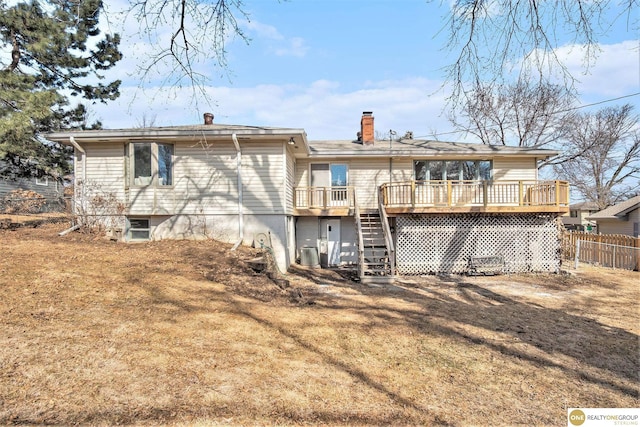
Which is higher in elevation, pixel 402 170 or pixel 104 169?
pixel 402 170

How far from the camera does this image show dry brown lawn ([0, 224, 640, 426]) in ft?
11.1

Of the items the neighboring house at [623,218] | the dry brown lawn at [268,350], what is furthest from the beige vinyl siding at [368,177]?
the neighboring house at [623,218]

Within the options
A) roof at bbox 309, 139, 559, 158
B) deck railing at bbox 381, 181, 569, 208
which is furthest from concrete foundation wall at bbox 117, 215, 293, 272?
deck railing at bbox 381, 181, 569, 208

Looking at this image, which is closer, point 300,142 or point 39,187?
point 300,142

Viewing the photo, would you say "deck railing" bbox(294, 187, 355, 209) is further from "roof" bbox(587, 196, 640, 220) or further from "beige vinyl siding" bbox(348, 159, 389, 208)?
"roof" bbox(587, 196, 640, 220)

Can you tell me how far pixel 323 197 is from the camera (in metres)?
13.9

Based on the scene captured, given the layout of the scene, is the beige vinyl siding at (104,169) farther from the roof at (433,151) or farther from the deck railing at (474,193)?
the deck railing at (474,193)

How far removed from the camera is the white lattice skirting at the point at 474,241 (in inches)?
505

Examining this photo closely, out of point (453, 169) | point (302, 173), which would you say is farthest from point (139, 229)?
point (453, 169)

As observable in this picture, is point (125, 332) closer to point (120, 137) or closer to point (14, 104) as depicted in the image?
point (120, 137)

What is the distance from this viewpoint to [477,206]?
12430 millimetres

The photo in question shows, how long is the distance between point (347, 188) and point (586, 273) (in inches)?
377

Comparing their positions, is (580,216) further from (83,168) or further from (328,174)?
(83,168)

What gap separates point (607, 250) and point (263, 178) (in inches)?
614
